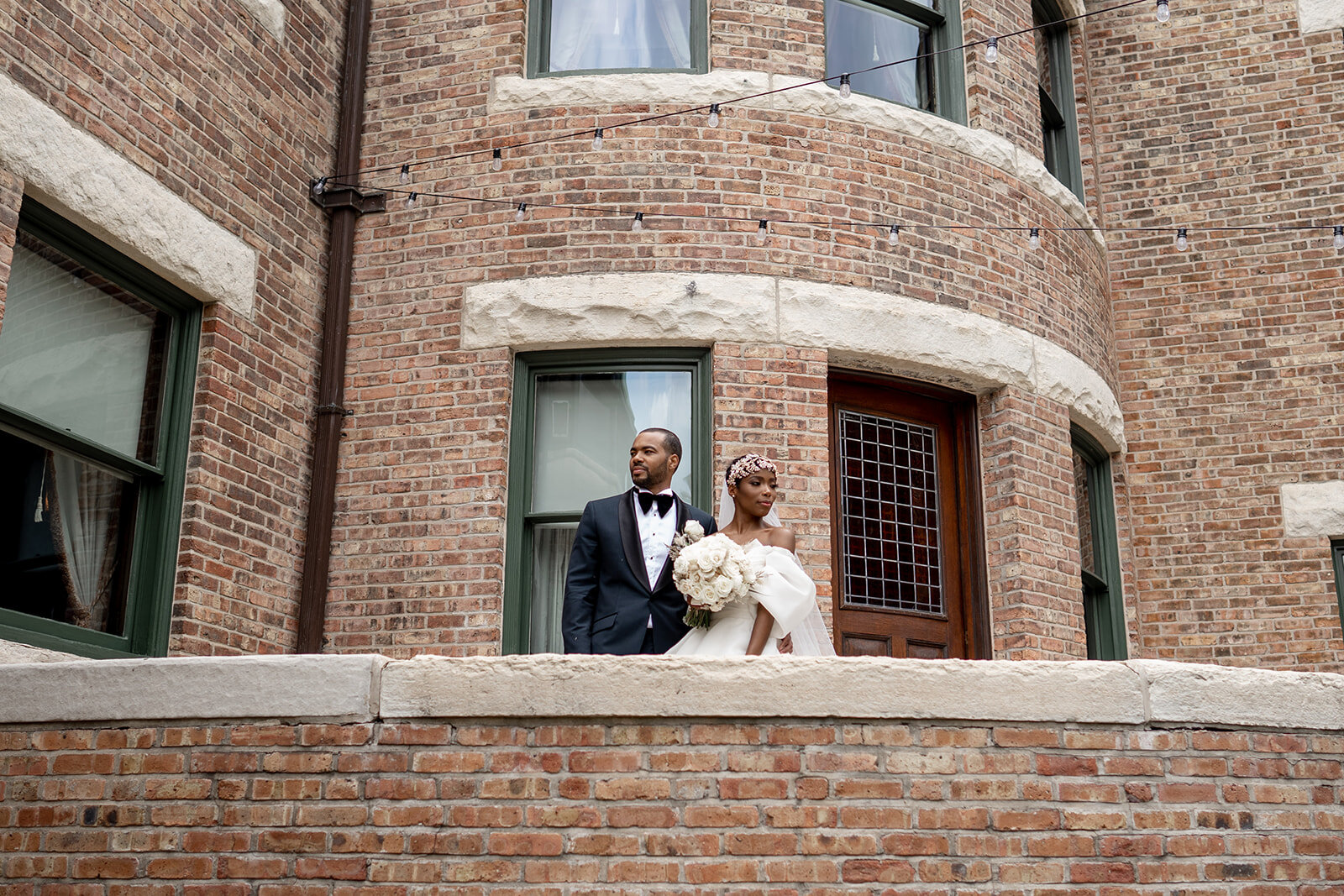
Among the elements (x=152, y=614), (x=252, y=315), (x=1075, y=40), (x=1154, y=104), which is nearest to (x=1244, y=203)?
(x=1154, y=104)

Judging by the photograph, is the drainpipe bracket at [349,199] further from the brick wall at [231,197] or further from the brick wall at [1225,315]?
the brick wall at [1225,315]

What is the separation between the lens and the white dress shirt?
574 cm

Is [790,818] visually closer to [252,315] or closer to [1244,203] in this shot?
[252,315]

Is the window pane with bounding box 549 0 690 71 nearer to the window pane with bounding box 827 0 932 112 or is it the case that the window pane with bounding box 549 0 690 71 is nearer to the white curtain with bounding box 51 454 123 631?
the window pane with bounding box 827 0 932 112

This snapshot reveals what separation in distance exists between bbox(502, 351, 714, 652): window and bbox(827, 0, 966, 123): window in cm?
232

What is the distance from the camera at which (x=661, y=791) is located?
4.50 metres

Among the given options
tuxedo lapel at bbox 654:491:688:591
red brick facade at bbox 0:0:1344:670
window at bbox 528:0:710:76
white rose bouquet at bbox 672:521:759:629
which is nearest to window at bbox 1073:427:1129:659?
red brick facade at bbox 0:0:1344:670

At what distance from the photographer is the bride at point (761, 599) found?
17.2 ft

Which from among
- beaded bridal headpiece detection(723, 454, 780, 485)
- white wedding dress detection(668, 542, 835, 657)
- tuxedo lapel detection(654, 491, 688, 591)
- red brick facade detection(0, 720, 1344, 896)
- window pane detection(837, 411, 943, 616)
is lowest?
red brick facade detection(0, 720, 1344, 896)

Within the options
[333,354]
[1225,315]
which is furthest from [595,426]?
[1225,315]

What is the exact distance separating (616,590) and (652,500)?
41 centimetres

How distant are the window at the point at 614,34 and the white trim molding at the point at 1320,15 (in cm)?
483

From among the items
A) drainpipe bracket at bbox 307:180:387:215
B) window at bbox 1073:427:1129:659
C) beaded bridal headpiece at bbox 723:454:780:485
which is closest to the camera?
beaded bridal headpiece at bbox 723:454:780:485

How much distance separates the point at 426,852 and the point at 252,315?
3755 millimetres
